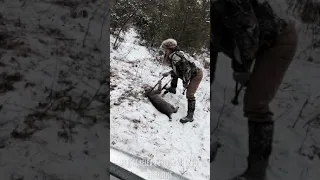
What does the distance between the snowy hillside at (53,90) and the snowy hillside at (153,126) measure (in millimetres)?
3247

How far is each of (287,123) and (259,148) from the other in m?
0.13

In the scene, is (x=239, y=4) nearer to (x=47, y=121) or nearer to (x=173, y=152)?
(x=47, y=121)

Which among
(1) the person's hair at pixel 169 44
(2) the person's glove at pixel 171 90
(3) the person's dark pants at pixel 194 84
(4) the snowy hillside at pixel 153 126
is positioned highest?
(1) the person's hair at pixel 169 44

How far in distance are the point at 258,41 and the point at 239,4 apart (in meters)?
0.14

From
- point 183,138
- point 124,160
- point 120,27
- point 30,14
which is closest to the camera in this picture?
point 30,14

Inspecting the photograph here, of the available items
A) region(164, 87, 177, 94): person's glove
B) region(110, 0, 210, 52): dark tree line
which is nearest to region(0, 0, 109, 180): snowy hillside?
region(164, 87, 177, 94): person's glove

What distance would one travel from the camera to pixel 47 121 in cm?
113

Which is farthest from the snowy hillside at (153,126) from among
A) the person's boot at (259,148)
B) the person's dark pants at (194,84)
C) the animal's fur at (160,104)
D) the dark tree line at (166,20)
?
the person's boot at (259,148)

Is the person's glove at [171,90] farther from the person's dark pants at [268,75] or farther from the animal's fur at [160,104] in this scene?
the person's dark pants at [268,75]

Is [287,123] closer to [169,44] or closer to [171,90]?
[169,44]

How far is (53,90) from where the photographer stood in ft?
3.68

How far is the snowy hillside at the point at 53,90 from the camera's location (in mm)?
1066

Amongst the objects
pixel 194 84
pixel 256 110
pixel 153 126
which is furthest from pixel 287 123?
pixel 153 126

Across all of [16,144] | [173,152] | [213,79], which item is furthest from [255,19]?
[173,152]
